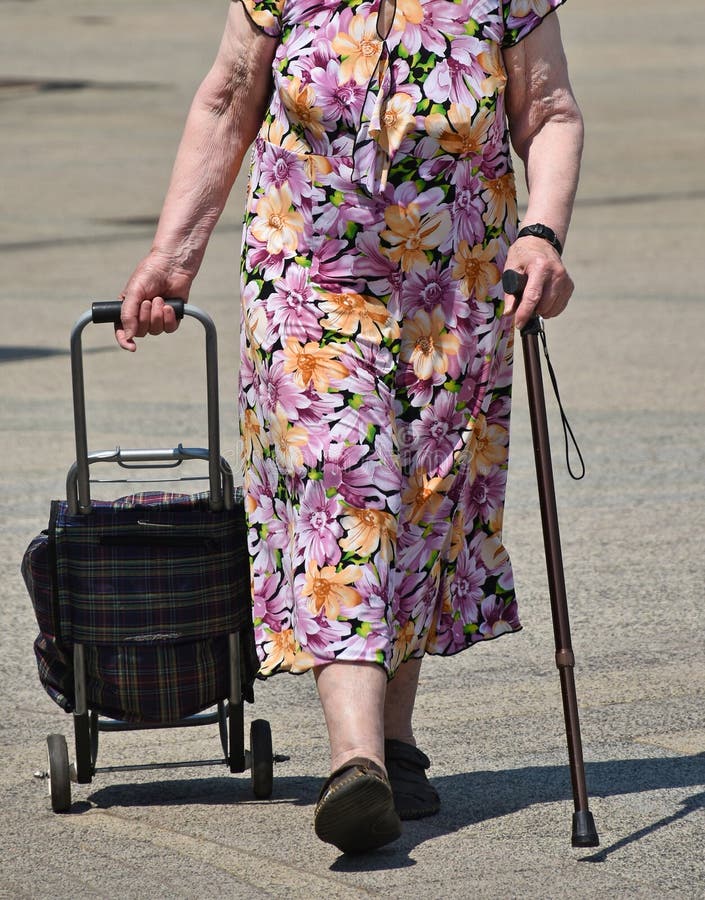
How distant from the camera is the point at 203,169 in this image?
3.90m

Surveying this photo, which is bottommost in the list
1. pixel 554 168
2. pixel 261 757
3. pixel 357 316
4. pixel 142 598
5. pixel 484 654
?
pixel 484 654

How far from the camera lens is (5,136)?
2111cm

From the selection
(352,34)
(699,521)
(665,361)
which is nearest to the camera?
(352,34)

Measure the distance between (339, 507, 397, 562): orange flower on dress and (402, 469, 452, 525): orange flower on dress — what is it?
116 mm

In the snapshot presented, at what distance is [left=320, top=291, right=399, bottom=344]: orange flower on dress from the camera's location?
12.1ft

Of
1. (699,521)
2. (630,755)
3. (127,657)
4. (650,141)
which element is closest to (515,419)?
(699,521)

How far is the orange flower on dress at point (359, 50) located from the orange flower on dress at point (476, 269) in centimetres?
41

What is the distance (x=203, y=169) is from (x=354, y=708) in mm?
1209

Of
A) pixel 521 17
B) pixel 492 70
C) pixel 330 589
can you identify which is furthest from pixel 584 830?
pixel 521 17

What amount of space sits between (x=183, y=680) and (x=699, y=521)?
10.0ft

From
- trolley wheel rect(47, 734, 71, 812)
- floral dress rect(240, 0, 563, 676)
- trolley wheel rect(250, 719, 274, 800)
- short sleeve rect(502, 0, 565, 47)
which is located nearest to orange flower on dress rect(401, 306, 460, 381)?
floral dress rect(240, 0, 563, 676)

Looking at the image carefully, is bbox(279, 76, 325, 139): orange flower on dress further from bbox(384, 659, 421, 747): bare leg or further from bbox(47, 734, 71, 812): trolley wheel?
bbox(47, 734, 71, 812): trolley wheel

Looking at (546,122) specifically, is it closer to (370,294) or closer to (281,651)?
(370,294)

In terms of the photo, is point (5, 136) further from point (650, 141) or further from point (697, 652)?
point (697, 652)
